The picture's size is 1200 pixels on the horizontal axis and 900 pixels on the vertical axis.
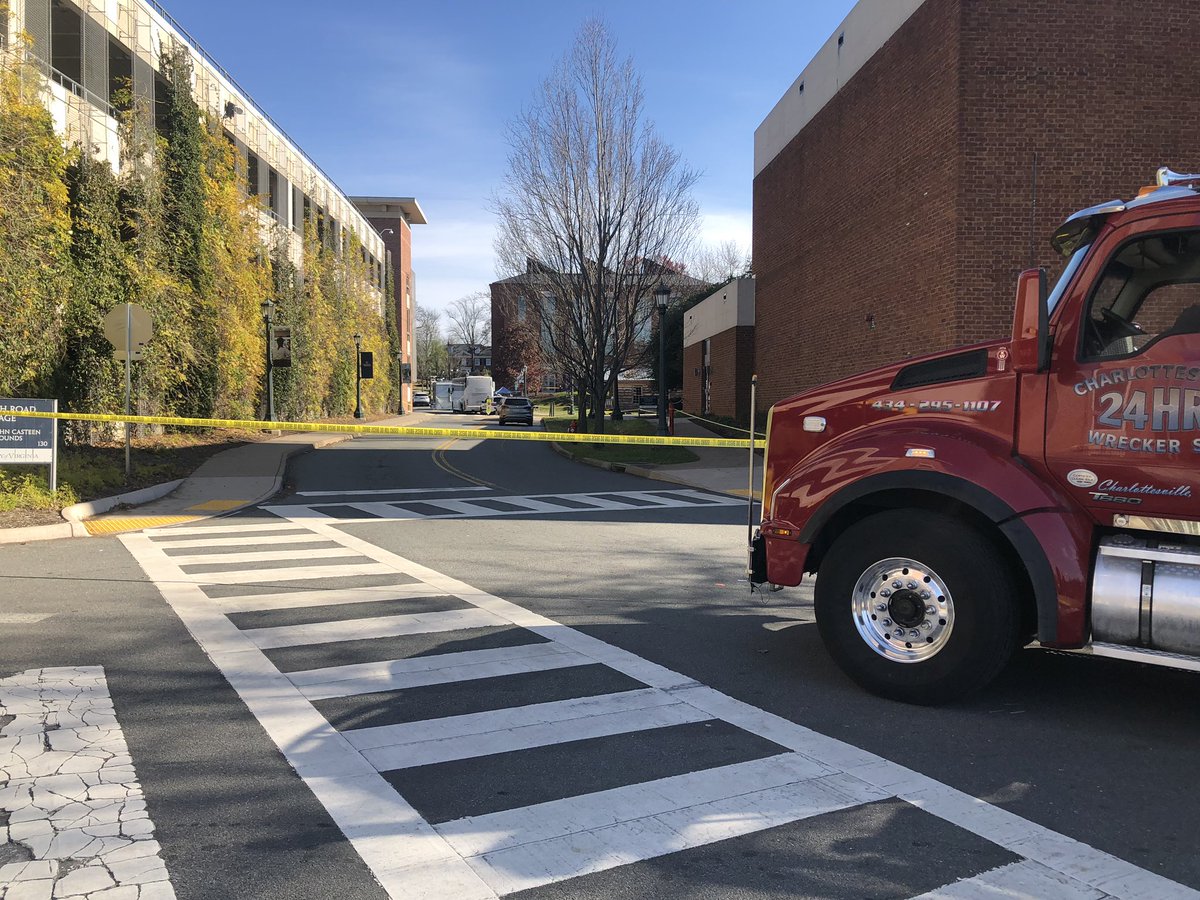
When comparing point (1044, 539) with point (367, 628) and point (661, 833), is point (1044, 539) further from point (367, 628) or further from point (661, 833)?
point (367, 628)

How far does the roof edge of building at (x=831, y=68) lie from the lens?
19.1 m

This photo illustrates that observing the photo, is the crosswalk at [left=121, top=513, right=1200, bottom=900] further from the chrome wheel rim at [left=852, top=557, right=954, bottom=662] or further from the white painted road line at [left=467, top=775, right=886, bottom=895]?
the chrome wheel rim at [left=852, top=557, right=954, bottom=662]

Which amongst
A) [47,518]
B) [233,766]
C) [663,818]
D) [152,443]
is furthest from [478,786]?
[152,443]

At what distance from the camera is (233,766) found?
416 centimetres

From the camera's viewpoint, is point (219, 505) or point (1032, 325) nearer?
point (1032, 325)

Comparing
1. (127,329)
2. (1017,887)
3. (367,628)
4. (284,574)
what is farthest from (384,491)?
(1017,887)

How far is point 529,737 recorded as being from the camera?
4574mm

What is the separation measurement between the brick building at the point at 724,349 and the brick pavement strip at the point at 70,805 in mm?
26390

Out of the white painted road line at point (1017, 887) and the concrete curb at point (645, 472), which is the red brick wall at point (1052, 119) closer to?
the concrete curb at point (645, 472)

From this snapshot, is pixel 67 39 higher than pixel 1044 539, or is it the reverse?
pixel 67 39

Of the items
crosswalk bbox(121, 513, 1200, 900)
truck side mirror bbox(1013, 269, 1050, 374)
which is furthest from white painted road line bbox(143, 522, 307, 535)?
truck side mirror bbox(1013, 269, 1050, 374)

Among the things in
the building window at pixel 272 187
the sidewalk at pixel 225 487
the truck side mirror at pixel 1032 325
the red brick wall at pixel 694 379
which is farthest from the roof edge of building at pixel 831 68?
the building window at pixel 272 187

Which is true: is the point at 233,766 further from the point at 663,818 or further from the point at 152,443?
the point at 152,443

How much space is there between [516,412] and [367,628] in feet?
133
